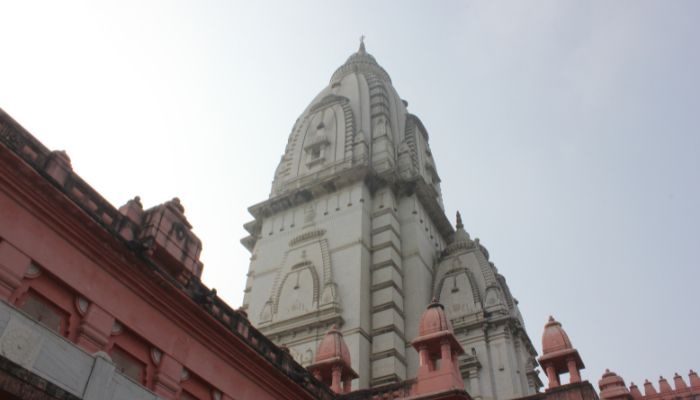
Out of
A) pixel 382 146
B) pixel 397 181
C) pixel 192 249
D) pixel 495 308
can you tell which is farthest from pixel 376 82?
pixel 192 249

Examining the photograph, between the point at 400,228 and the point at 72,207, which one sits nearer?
the point at 72,207

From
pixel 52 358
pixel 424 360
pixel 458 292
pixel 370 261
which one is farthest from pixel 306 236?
pixel 52 358

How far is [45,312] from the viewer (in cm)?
827

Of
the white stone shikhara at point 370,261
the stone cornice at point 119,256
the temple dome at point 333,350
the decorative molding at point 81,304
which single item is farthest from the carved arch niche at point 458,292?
the decorative molding at point 81,304

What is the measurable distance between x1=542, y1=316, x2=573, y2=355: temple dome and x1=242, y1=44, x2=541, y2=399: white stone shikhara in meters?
7.07

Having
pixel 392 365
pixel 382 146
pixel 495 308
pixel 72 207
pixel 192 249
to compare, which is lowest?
pixel 72 207

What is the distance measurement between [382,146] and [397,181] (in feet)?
9.27

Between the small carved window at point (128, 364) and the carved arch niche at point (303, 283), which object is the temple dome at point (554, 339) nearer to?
the small carved window at point (128, 364)

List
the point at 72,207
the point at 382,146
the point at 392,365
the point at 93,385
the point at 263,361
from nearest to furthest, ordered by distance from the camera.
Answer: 1. the point at 93,385
2. the point at 72,207
3. the point at 263,361
4. the point at 392,365
5. the point at 382,146

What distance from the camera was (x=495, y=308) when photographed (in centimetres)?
2173

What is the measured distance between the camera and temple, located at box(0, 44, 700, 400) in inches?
321

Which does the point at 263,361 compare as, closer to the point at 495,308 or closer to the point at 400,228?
the point at 495,308

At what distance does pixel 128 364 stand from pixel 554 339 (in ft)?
27.7

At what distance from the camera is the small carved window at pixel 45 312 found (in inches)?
320
